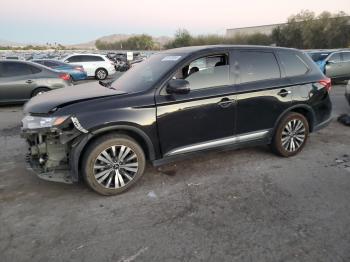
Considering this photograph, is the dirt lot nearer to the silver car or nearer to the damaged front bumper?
the damaged front bumper

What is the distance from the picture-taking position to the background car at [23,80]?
29.4 ft

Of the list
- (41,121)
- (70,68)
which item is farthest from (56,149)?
(70,68)

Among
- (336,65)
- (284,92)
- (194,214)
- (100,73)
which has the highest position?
(100,73)

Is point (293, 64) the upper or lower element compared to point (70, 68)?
lower

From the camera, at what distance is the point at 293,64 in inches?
187

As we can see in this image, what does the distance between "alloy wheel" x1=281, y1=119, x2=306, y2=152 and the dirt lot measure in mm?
228

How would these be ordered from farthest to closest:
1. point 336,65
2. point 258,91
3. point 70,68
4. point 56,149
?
point 70,68 < point 336,65 < point 258,91 < point 56,149

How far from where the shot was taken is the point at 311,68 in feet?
16.1

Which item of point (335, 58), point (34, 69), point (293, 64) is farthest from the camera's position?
point (335, 58)

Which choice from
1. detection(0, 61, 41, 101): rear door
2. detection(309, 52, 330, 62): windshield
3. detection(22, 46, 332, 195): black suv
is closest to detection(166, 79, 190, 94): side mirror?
detection(22, 46, 332, 195): black suv

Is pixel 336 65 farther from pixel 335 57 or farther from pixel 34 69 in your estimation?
pixel 34 69

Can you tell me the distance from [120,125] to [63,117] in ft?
2.07

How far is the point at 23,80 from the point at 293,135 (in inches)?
307

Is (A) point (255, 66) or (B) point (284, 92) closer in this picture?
(A) point (255, 66)
